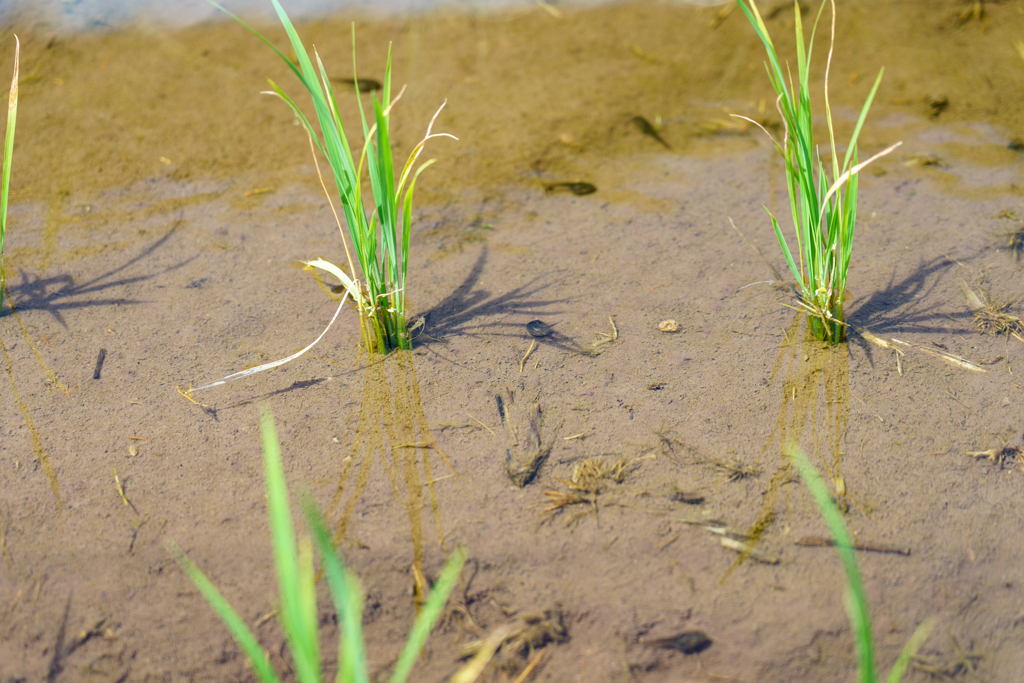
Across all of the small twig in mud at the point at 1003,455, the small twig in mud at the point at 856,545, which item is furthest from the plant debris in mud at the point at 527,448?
the small twig in mud at the point at 1003,455

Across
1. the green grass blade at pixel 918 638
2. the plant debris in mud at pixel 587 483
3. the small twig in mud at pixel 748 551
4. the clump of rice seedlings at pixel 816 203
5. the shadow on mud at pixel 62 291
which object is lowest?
the green grass blade at pixel 918 638

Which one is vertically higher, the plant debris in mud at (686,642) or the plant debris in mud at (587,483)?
the plant debris in mud at (587,483)

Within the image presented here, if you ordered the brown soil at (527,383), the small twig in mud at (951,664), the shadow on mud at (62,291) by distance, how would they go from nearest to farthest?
the small twig in mud at (951,664), the brown soil at (527,383), the shadow on mud at (62,291)

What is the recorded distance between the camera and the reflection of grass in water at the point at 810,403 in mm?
1360

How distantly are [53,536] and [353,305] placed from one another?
839mm

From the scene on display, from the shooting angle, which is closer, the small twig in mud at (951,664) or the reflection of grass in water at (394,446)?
the small twig in mud at (951,664)

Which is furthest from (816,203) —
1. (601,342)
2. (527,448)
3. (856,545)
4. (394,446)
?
(394,446)

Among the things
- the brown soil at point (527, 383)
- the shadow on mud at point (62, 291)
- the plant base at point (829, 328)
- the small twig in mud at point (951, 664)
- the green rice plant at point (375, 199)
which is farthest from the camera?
the shadow on mud at point (62, 291)

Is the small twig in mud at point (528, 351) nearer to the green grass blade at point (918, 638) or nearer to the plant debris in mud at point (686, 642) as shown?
the plant debris in mud at point (686, 642)

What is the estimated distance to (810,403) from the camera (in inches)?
60.3

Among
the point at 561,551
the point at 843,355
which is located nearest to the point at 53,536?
the point at 561,551

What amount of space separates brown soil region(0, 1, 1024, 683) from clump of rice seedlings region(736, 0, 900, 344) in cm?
11

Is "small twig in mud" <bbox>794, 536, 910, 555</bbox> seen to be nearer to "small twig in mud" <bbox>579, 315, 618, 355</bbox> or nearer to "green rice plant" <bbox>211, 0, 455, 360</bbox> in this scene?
"small twig in mud" <bbox>579, 315, 618, 355</bbox>

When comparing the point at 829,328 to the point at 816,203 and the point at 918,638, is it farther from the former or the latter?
the point at 918,638
